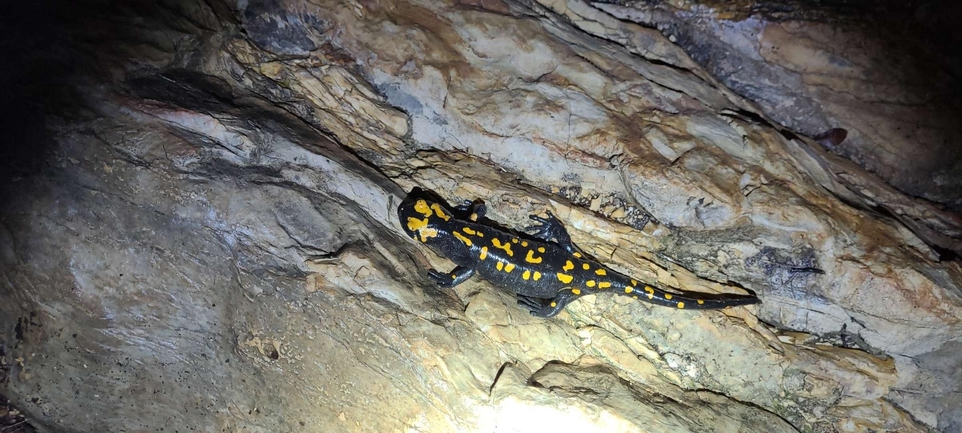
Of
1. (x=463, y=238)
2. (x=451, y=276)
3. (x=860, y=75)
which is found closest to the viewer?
(x=463, y=238)

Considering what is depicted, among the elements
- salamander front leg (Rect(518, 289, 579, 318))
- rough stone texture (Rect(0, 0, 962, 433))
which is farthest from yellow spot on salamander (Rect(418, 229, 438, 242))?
salamander front leg (Rect(518, 289, 579, 318))

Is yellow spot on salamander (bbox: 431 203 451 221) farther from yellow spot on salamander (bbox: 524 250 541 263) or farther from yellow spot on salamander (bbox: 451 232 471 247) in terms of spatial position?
yellow spot on salamander (bbox: 524 250 541 263)

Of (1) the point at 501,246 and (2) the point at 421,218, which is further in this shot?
(1) the point at 501,246

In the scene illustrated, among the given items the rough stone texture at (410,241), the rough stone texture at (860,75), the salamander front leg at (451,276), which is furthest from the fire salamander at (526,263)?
the rough stone texture at (860,75)

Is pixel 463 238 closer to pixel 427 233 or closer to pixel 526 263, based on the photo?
pixel 427 233

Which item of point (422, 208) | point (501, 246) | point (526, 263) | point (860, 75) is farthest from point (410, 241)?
point (860, 75)

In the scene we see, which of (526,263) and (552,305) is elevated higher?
(526,263)

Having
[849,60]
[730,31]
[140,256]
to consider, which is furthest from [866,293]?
[140,256]
